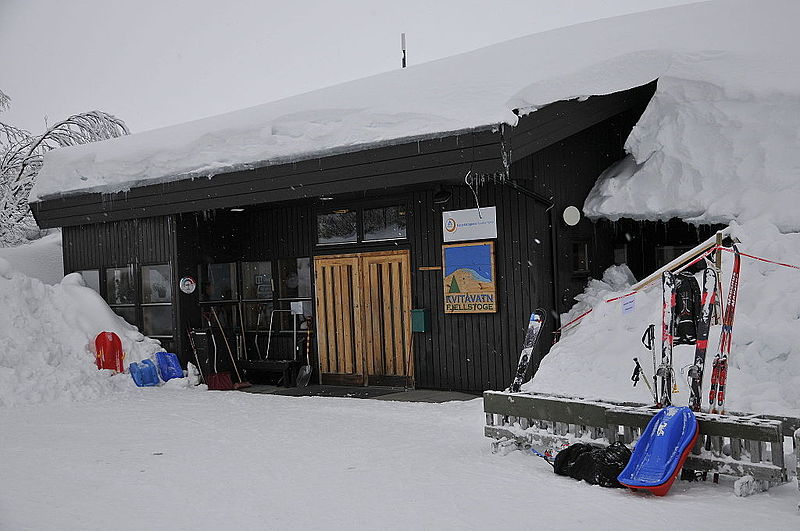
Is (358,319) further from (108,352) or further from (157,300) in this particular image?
(108,352)

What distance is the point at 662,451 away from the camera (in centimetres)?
503

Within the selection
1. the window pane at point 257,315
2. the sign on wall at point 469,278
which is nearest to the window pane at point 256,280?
the window pane at point 257,315

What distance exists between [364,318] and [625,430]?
571cm

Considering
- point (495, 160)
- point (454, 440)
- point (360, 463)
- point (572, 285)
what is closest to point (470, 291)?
point (572, 285)

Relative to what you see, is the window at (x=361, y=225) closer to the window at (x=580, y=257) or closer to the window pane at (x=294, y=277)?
the window pane at (x=294, y=277)

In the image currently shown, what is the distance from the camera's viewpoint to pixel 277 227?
39.4 feet

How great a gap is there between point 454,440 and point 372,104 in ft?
Result: 14.8

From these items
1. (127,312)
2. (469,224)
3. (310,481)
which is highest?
(469,224)

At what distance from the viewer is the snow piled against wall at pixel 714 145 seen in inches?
353

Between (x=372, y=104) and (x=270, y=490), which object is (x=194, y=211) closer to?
(x=372, y=104)

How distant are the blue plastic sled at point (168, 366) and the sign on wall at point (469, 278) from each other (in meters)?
4.29

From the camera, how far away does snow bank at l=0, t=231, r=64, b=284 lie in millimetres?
15156

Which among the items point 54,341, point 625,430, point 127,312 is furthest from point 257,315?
point 625,430

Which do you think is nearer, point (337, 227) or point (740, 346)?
point (740, 346)
